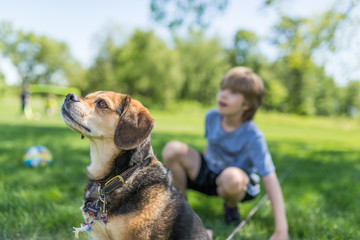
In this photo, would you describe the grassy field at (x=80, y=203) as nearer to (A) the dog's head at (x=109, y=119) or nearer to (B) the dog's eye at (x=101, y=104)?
(A) the dog's head at (x=109, y=119)

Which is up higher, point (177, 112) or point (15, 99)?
point (15, 99)

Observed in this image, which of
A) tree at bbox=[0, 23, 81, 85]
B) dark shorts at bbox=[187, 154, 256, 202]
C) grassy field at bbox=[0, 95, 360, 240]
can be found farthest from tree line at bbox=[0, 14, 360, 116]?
dark shorts at bbox=[187, 154, 256, 202]

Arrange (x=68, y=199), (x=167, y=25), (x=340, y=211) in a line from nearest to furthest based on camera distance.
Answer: (x=68, y=199), (x=340, y=211), (x=167, y=25)

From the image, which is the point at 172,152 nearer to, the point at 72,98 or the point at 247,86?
the point at 247,86

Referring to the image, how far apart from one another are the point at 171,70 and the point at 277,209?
4464 cm

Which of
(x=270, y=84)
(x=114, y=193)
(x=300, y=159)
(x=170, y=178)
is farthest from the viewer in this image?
(x=270, y=84)

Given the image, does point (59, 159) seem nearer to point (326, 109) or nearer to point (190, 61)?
point (190, 61)

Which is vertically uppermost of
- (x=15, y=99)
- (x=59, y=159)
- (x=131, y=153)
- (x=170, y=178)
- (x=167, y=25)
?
(x=167, y=25)

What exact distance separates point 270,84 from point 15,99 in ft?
158

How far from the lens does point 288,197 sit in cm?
472

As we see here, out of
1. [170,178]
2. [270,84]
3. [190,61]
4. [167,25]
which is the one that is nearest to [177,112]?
[190,61]

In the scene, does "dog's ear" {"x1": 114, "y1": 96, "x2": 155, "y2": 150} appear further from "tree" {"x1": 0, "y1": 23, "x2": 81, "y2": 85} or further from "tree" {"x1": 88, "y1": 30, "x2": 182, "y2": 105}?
"tree" {"x1": 0, "y1": 23, "x2": 81, "y2": 85}

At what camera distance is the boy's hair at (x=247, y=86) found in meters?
3.63

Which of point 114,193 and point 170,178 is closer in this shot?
point 114,193
